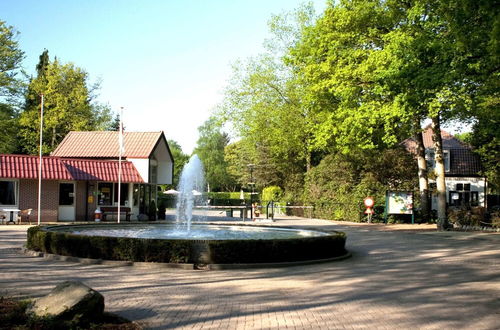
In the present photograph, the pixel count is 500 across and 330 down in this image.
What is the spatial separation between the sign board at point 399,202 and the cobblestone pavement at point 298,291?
1556 cm

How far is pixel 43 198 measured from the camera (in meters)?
29.7

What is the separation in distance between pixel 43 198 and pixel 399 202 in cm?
2199

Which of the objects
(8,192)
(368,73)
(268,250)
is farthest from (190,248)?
(8,192)

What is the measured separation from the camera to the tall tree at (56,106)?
52.4 m

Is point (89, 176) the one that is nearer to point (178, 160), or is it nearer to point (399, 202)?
point (399, 202)

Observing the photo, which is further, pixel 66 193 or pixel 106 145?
pixel 106 145

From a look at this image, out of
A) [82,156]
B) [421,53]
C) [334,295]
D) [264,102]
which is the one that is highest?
[264,102]

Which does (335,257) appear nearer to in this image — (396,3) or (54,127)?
(396,3)

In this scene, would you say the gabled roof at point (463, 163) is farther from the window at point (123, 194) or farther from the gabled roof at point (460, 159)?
the window at point (123, 194)

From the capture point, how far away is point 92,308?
6.66 m

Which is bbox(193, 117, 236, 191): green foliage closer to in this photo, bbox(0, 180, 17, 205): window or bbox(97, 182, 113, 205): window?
bbox(97, 182, 113, 205): window

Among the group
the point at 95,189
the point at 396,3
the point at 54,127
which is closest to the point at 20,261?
the point at 95,189

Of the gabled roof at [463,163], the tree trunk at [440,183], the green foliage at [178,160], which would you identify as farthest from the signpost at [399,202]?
the green foliage at [178,160]

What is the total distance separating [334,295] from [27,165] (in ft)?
80.2
